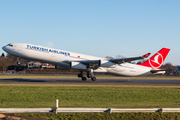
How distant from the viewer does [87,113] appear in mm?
13500

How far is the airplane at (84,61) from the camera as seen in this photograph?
131 feet

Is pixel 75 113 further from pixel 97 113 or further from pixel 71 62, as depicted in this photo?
pixel 71 62

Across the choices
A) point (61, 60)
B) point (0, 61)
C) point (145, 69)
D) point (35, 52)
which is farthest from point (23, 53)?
point (0, 61)

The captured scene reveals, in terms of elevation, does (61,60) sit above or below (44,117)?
above

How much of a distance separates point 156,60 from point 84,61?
17800mm

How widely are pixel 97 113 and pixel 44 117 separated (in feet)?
10.7

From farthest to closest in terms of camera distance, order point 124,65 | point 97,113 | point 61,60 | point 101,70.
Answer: point 124,65 → point 101,70 → point 61,60 → point 97,113

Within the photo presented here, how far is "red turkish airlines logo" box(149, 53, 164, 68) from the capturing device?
49750mm

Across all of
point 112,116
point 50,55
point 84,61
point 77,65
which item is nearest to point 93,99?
point 112,116

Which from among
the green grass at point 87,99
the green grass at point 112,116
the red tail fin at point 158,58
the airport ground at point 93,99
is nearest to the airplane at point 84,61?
the red tail fin at point 158,58

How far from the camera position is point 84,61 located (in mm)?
43219

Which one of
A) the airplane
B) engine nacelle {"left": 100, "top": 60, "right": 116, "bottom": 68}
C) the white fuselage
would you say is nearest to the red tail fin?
the airplane

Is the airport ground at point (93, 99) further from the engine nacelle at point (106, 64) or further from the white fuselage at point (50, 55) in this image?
the engine nacelle at point (106, 64)

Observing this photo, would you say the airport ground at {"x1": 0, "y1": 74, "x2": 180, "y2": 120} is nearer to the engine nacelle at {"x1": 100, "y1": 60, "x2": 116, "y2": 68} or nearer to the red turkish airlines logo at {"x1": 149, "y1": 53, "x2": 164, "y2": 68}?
the engine nacelle at {"x1": 100, "y1": 60, "x2": 116, "y2": 68}
